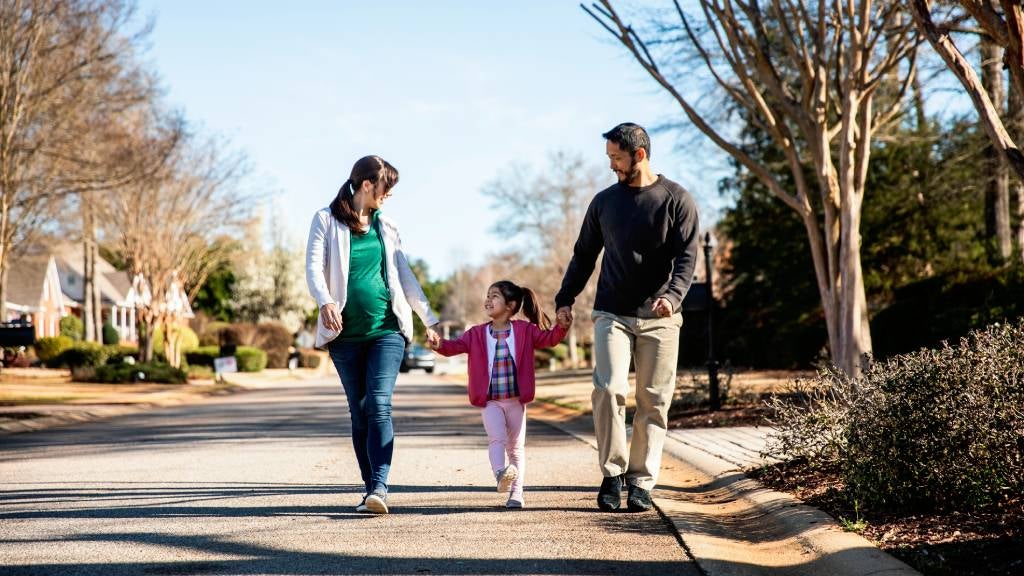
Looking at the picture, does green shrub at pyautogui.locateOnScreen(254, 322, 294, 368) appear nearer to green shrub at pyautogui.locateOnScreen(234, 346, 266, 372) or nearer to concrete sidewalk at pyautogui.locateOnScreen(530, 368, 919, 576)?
green shrub at pyautogui.locateOnScreen(234, 346, 266, 372)

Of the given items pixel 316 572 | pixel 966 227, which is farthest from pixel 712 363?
pixel 966 227

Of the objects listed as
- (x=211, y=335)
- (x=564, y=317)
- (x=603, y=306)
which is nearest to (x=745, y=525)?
(x=603, y=306)

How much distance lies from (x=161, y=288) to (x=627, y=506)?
2828cm

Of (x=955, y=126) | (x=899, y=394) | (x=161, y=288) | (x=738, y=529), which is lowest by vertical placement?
(x=738, y=529)

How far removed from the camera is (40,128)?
1036 inches

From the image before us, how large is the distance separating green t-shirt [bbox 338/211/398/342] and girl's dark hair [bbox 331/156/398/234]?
0.11 m

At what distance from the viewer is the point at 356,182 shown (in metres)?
6.68

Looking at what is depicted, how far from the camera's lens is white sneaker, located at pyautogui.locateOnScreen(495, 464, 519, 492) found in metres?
6.68

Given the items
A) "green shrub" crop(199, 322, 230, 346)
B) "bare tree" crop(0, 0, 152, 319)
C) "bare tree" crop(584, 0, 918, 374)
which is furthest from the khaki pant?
"green shrub" crop(199, 322, 230, 346)

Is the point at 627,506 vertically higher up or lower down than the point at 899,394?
lower down

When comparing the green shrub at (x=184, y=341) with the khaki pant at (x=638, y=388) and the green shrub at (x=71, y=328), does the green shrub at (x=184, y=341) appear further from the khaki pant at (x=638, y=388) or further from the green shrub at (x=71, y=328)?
the khaki pant at (x=638, y=388)

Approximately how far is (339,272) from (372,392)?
708 millimetres

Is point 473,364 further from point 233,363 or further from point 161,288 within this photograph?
point 161,288

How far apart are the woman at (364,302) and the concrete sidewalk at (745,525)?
169 centimetres
